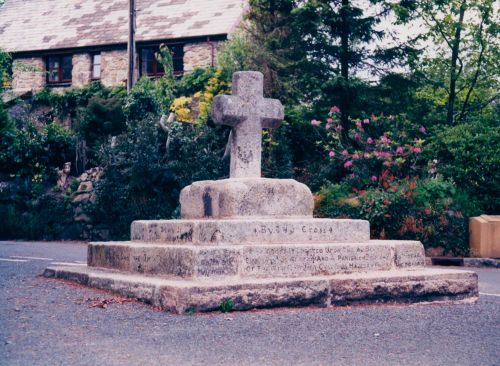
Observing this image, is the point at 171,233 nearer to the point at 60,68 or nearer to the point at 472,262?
the point at 472,262

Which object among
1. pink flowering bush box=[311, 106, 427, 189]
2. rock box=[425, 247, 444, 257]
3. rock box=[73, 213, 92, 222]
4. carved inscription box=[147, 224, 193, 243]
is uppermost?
pink flowering bush box=[311, 106, 427, 189]

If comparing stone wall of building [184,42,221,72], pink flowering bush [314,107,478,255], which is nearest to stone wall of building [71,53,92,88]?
stone wall of building [184,42,221,72]

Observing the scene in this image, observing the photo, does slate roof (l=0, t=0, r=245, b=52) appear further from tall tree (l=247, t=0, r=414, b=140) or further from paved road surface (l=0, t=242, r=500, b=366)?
paved road surface (l=0, t=242, r=500, b=366)

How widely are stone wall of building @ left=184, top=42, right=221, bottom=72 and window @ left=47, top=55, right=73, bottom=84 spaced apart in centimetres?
637

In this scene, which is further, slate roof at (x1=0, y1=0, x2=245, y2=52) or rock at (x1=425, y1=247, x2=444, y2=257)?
slate roof at (x1=0, y1=0, x2=245, y2=52)

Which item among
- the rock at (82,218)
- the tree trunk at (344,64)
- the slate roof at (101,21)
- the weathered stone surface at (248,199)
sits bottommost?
the rock at (82,218)

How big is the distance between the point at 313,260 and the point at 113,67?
70.8 ft

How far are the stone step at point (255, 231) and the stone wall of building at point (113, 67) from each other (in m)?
19.7

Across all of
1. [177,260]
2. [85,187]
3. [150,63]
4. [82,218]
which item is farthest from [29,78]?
[177,260]

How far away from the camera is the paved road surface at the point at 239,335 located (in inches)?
170

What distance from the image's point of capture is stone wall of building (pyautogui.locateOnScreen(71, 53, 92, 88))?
90.1 feet

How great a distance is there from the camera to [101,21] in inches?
1128

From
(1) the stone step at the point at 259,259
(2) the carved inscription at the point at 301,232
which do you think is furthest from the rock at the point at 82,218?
(2) the carved inscription at the point at 301,232

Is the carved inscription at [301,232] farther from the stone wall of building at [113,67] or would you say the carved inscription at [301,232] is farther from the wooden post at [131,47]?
the stone wall of building at [113,67]
